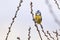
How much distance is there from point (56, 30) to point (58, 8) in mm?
428

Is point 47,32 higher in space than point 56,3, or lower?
lower

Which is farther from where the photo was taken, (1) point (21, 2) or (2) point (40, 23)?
(2) point (40, 23)

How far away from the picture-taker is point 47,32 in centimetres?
424

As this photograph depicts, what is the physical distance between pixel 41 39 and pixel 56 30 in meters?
0.41

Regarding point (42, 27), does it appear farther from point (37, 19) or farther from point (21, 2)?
point (21, 2)

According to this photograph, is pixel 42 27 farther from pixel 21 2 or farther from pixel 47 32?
pixel 21 2

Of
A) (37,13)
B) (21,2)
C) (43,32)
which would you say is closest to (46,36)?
(43,32)

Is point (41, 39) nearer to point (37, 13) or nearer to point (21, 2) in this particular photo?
point (37, 13)

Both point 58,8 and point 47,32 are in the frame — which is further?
point 47,32

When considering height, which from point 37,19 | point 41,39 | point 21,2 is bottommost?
point 41,39

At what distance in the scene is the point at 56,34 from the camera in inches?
164

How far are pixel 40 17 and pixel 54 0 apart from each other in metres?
0.34

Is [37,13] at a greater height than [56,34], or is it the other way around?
[37,13]

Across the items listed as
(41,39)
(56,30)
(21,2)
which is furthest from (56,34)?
(21,2)
